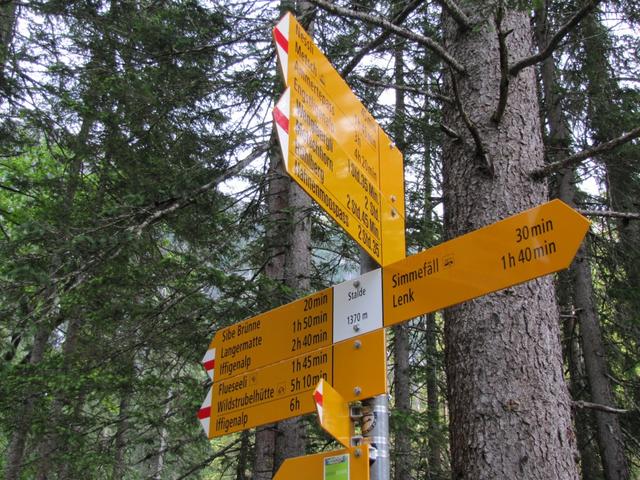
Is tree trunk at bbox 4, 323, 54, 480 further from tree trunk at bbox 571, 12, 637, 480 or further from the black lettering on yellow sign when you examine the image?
tree trunk at bbox 571, 12, 637, 480

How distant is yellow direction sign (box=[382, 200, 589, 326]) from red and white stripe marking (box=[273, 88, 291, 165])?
0.79 meters

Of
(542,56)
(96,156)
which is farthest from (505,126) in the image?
(96,156)

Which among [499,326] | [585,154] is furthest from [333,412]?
[585,154]

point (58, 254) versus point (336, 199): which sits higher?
point (58, 254)

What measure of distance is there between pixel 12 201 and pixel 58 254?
1037 centimetres

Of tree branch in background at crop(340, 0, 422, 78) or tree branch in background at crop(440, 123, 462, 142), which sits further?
tree branch in background at crop(340, 0, 422, 78)

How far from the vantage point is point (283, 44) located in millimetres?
2510

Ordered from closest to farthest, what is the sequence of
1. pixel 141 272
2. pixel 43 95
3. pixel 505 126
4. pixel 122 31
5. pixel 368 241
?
pixel 368 241 → pixel 505 126 → pixel 141 272 → pixel 122 31 → pixel 43 95

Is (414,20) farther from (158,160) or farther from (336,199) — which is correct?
(336,199)

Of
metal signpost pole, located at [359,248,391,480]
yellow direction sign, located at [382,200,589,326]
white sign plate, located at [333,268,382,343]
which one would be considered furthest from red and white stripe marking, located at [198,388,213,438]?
yellow direction sign, located at [382,200,589,326]

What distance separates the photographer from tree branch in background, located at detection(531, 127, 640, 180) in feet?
9.75

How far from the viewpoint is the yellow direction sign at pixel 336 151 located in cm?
243

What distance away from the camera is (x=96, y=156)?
27.4ft

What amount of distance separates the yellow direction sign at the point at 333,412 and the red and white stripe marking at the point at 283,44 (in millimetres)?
1299
